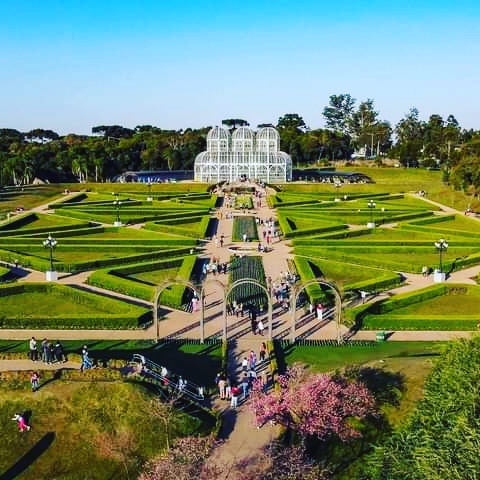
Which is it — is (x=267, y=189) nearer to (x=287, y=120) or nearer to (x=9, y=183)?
(x=9, y=183)

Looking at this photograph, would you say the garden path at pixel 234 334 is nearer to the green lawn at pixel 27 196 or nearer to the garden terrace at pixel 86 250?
the garden terrace at pixel 86 250

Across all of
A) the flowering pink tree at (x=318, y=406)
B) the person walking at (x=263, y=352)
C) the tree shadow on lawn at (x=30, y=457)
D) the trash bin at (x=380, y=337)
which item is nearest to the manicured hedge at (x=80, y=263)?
the person walking at (x=263, y=352)

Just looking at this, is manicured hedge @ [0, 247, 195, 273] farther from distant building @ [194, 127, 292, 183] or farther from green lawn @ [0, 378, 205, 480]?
distant building @ [194, 127, 292, 183]

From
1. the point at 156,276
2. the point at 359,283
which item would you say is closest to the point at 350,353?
the point at 359,283

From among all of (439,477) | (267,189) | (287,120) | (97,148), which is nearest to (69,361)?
(439,477)

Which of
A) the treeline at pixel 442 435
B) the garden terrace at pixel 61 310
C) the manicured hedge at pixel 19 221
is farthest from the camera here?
the manicured hedge at pixel 19 221

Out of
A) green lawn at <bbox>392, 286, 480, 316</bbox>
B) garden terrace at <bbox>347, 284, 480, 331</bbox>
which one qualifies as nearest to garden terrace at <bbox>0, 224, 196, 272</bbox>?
garden terrace at <bbox>347, 284, 480, 331</bbox>

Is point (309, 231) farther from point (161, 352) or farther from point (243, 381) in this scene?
point (243, 381)
